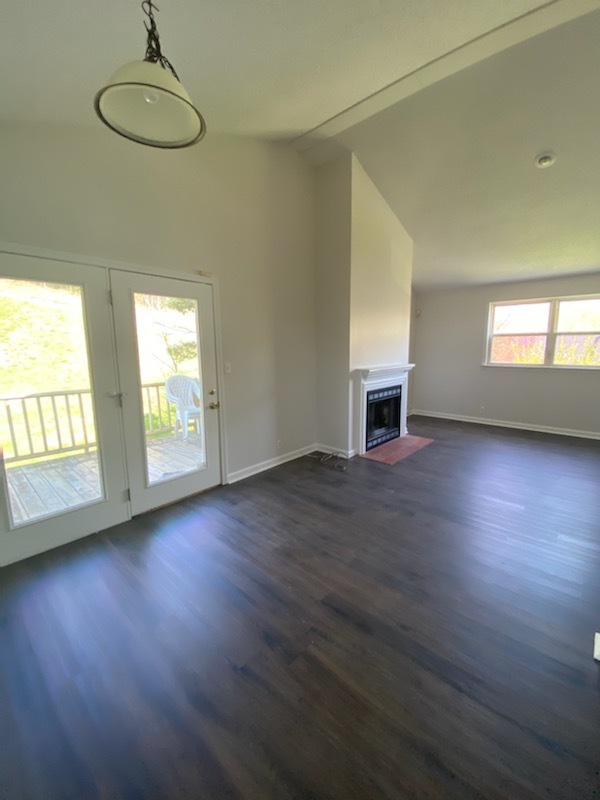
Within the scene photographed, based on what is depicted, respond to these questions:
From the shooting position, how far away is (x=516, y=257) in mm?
4816

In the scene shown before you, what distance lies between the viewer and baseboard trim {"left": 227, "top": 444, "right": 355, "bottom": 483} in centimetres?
368

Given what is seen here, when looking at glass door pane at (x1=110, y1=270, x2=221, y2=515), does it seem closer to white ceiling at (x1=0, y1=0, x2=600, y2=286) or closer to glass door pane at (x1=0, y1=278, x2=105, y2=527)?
glass door pane at (x1=0, y1=278, x2=105, y2=527)

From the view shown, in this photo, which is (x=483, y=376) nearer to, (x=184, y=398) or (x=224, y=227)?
(x=224, y=227)

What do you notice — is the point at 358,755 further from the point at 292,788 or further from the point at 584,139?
the point at 584,139

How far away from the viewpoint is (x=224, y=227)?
10.8 feet

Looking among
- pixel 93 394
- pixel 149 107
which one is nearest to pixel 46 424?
pixel 93 394

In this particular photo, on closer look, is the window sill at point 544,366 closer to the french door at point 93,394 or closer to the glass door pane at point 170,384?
the french door at point 93,394

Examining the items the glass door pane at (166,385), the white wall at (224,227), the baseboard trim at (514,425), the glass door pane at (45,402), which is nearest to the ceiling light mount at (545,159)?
the white wall at (224,227)

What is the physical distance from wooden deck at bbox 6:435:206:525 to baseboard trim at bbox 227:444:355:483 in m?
0.95

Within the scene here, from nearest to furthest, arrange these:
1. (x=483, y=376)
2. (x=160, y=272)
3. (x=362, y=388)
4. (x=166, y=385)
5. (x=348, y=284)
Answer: (x=160, y=272) → (x=166, y=385) → (x=348, y=284) → (x=362, y=388) → (x=483, y=376)

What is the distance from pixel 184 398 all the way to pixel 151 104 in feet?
7.27

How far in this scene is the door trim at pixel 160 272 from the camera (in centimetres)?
217

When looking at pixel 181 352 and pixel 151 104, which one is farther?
pixel 181 352

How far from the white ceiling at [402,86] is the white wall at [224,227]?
0.75ft
